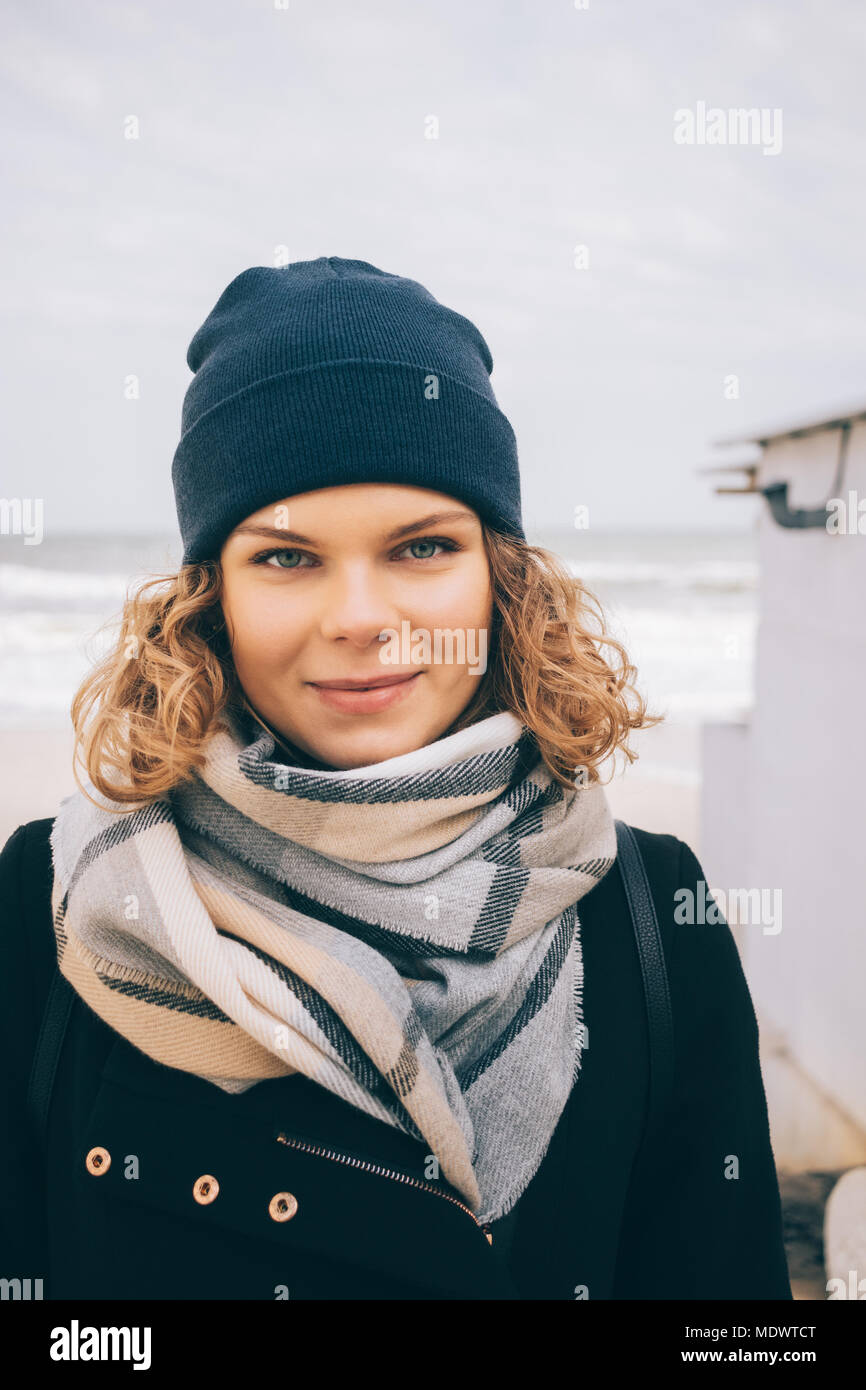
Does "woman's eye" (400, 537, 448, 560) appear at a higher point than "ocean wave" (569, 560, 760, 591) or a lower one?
lower

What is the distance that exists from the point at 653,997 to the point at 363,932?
41 centimetres

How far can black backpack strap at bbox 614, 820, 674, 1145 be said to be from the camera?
1.31m

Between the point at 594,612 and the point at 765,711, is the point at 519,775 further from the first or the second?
the point at 765,711

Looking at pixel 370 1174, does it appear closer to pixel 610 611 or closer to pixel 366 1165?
pixel 366 1165

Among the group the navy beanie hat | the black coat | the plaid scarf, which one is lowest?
the black coat

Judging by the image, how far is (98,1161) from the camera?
3.89ft

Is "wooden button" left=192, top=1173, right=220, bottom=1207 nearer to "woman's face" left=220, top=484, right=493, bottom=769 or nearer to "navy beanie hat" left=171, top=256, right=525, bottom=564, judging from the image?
"woman's face" left=220, top=484, right=493, bottom=769

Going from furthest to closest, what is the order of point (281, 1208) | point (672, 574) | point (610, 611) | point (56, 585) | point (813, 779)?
point (672, 574) → point (56, 585) → point (813, 779) → point (610, 611) → point (281, 1208)

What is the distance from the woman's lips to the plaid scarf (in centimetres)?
8

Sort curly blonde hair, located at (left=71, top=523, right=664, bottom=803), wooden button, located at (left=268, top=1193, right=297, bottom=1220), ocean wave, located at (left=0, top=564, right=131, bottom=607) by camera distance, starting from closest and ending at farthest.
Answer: wooden button, located at (left=268, top=1193, right=297, bottom=1220)
curly blonde hair, located at (left=71, top=523, right=664, bottom=803)
ocean wave, located at (left=0, top=564, right=131, bottom=607)

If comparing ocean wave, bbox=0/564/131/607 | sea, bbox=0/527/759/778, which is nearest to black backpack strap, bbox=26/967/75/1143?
sea, bbox=0/527/759/778

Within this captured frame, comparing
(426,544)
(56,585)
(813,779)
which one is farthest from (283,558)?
(56,585)

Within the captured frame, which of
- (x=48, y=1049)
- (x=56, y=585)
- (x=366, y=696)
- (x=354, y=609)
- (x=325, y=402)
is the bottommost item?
(x=48, y=1049)

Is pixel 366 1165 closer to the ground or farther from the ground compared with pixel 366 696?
closer to the ground
